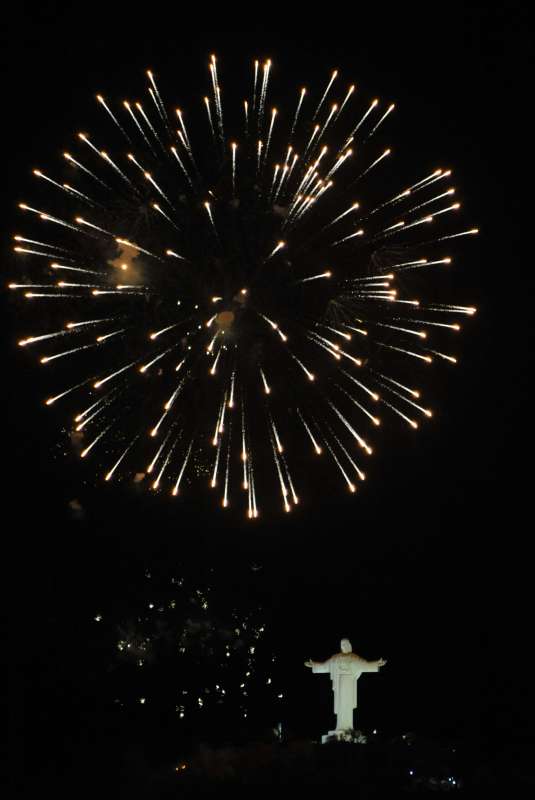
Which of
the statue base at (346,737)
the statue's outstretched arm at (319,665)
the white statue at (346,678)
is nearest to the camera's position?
the statue base at (346,737)

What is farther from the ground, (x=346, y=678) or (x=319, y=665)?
(x=319, y=665)

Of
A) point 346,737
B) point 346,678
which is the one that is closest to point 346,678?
point 346,678

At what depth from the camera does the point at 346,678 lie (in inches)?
663

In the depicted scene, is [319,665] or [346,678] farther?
[319,665]

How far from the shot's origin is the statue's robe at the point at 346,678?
660 inches

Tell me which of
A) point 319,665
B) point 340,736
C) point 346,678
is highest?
point 319,665

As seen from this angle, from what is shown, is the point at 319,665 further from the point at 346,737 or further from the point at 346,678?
the point at 346,737

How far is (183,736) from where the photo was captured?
19.0 metres

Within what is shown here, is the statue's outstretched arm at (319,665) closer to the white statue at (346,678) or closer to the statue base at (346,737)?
the white statue at (346,678)

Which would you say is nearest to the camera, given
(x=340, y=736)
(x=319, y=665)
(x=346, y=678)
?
(x=340, y=736)

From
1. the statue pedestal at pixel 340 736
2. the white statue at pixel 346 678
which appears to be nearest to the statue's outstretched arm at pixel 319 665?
the white statue at pixel 346 678

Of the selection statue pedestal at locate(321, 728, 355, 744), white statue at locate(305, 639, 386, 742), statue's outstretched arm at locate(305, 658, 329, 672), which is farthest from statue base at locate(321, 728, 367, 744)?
statue's outstretched arm at locate(305, 658, 329, 672)

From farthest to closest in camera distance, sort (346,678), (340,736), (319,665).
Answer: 1. (319,665)
2. (346,678)
3. (340,736)

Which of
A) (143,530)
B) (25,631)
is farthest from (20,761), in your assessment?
(143,530)
